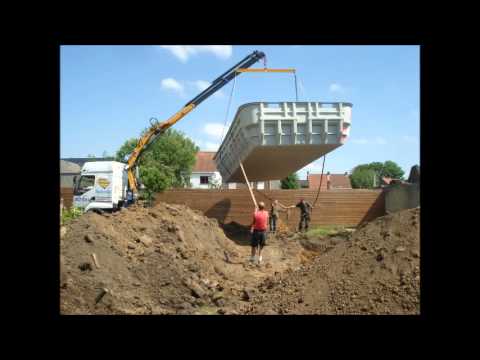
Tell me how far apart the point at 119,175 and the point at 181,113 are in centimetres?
376

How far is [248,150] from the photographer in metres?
11.3

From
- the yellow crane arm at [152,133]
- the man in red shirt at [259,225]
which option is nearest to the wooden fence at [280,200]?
the yellow crane arm at [152,133]

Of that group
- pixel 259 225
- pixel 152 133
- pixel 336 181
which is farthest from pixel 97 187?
pixel 336 181

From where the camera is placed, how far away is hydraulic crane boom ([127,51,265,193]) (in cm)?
1415

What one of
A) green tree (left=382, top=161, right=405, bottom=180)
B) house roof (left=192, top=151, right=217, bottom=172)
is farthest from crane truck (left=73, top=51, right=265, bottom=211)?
green tree (left=382, top=161, right=405, bottom=180)

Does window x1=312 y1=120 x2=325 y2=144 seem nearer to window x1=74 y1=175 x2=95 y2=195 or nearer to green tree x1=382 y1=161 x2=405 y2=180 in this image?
window x1=74 y1=175 x2=95 y2=195

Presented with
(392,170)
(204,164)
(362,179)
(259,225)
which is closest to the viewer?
(259,225)

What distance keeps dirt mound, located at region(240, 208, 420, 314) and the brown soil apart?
0.01 m

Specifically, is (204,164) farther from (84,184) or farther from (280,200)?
(84,184)

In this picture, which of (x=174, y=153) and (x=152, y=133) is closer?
(x=152, y=133)

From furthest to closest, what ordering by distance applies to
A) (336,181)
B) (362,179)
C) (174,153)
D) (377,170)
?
(377,170), (362,179), (336,181), (174,153)

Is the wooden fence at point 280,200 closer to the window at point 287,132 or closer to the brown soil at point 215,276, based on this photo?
the window at point 287,132

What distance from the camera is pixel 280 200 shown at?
1636 cm
